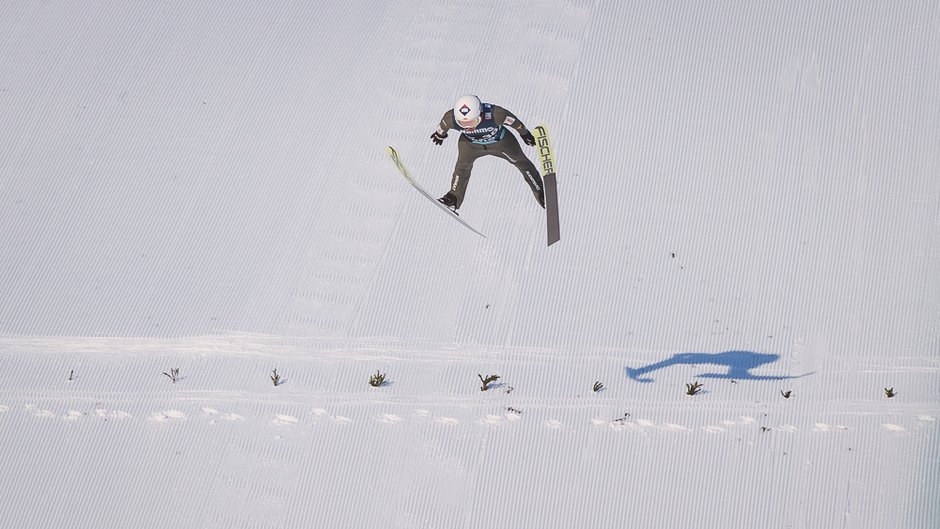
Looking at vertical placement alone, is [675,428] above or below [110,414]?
above

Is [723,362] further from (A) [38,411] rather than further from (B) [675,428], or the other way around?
(A) [38,411]

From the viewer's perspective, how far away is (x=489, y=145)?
9422mm

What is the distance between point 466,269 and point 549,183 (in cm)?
124

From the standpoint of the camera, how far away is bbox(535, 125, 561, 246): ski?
31.1 ft

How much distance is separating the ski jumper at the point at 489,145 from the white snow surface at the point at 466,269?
0.37m

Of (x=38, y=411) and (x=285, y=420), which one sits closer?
(x=285, y=420)

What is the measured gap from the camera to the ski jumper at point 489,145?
916cm

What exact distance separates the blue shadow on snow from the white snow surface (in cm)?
2

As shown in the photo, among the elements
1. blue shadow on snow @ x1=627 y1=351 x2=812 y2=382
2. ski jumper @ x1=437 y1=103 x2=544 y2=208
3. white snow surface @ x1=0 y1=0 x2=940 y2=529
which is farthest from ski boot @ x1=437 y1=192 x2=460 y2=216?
blue shadow on snow @ x1=627 y1=351 x2=812 y2=382

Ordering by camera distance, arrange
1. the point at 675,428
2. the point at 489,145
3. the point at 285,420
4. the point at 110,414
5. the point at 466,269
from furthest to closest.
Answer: the point at 466,269 < the point at 489,145 < the point at 110,414 < the point at 285,420 < the point at 675,428

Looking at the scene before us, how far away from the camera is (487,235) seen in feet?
32.3

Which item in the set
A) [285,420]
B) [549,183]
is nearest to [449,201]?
[549,183]

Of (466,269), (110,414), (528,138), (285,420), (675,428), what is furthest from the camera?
(466,269)

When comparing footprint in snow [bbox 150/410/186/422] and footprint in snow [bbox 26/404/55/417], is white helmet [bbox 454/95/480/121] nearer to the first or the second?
footprint in snow [bbox 150/410/186/422]
